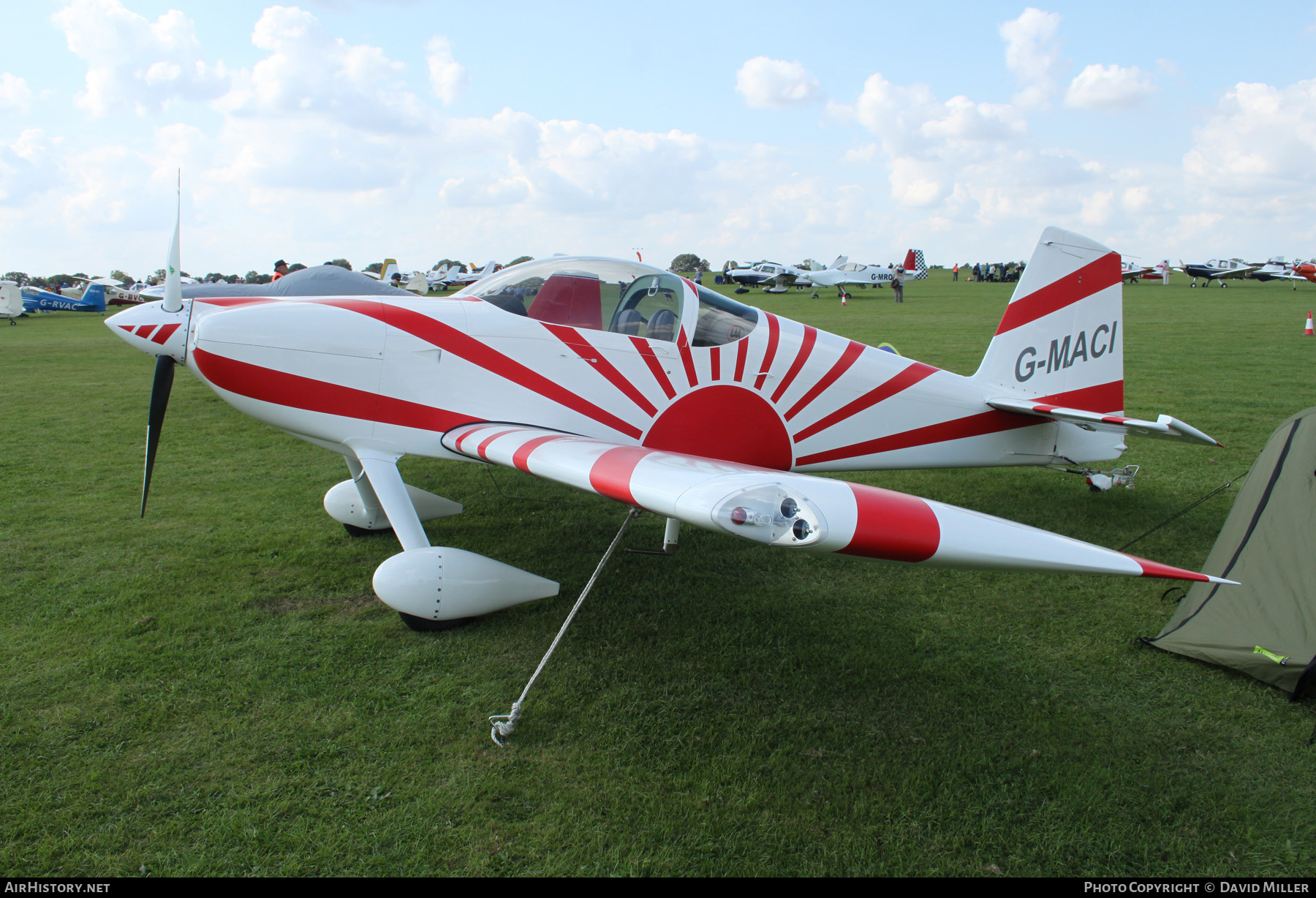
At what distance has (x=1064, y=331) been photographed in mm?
5379

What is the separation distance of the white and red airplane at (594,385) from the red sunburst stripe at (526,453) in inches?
0.6

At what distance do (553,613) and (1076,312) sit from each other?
4.31 meters

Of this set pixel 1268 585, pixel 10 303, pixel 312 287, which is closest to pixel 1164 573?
pixel 1268 585

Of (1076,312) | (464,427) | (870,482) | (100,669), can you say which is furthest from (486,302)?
(1076,312)

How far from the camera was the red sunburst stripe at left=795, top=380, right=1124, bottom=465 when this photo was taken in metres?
4.93

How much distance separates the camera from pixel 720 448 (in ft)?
15.2

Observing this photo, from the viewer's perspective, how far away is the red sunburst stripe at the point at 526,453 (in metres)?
3.47

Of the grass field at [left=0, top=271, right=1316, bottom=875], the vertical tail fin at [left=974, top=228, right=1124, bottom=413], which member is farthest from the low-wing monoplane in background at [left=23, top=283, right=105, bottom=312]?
the vertical tail fin at [left=974, top=228, right=1124, bottom=413]

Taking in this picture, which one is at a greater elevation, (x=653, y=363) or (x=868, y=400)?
(x=653, y=363)

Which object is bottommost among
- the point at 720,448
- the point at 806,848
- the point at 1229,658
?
the point at 806,848

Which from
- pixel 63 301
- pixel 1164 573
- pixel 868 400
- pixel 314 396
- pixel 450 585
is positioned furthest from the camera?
pixel 63 301

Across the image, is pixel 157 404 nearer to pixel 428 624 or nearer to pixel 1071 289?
pixel 428 624

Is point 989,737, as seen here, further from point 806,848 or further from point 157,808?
point 157,808

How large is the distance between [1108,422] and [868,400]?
4.69ft
